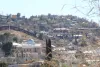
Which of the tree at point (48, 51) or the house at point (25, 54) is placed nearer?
the tree at point (48, 51)

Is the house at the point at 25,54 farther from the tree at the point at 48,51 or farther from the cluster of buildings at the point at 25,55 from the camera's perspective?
the tree at the point at 48,51

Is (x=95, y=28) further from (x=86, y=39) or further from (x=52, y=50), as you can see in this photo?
(x=52, y=50)

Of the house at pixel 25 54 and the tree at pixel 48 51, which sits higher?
the tree at pixel 48 51

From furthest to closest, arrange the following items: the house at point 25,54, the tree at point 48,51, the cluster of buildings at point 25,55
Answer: the house at point 25,54 → the cluster of buildings at point 25,55 → the tree at point 48,51

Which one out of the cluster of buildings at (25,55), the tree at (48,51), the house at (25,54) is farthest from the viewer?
the house at (25,54)

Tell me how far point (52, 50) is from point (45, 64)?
0.15 meters

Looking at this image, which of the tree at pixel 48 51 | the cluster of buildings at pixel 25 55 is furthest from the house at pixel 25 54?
the tree at pixel 48 51

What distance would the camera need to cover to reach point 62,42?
7.26 ft

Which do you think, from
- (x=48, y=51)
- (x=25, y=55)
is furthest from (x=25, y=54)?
(x=48, y=51)

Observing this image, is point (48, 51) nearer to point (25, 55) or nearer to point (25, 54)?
point (25, 55)

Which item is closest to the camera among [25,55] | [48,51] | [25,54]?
[48,51]

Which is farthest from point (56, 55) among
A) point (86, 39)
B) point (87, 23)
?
point (87, 23)

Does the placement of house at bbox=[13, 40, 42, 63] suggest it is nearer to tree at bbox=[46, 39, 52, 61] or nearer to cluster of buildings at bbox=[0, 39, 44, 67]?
cluster of buildings at bbox=[0, 39, 44, 67]

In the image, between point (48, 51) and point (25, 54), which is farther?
point (25, 54)
